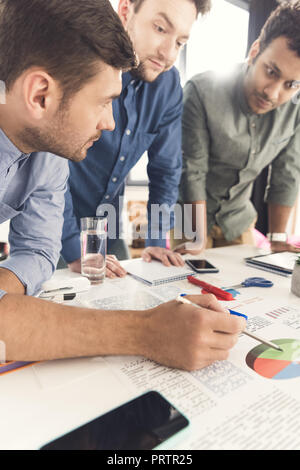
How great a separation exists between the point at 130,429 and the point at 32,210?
25.7 inches

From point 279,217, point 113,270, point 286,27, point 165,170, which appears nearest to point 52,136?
point 113,270

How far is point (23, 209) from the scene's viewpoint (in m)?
0.86

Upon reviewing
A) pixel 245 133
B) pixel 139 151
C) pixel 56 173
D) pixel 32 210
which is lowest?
pixel 32 210

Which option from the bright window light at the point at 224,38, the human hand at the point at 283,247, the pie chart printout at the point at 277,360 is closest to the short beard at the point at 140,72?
the human hand at the point at 283,247

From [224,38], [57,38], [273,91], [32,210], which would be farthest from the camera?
[224,38]

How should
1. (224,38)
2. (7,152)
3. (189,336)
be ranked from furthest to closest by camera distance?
(224,38) → (7,152) → (189,336)

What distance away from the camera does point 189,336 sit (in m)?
0.50

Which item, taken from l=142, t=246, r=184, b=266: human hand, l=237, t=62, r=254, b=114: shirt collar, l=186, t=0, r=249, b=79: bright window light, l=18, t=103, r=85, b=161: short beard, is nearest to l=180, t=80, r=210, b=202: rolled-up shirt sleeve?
l=237, t=62, r=254, b=114: shirt collar

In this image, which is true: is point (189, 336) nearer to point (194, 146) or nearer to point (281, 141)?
point (194, 146)

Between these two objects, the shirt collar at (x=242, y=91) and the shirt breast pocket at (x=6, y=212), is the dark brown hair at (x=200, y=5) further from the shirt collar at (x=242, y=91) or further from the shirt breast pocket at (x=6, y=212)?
the shirt breast pocket at (x=6, y=212)

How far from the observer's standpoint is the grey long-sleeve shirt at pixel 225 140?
1.44 meters
